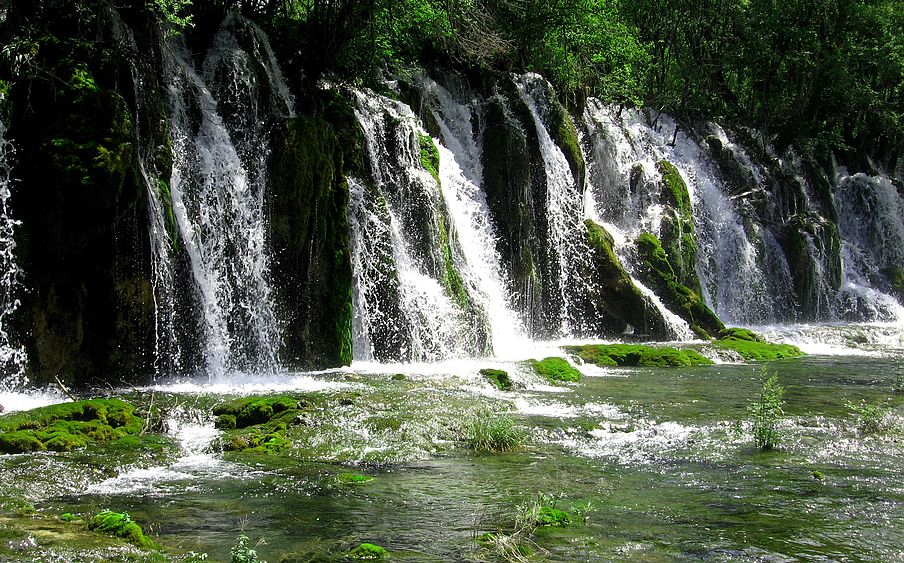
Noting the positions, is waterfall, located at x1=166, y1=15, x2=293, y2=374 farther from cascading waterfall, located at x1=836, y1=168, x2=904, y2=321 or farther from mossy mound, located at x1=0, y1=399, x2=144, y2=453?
cascading waterfall, located at x1=836, y1=168, x2=904, y2=321

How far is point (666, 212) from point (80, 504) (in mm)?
24913

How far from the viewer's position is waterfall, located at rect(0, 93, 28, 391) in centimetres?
1284

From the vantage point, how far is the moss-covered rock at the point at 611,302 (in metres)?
24.9

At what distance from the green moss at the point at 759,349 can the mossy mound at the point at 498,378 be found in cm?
990

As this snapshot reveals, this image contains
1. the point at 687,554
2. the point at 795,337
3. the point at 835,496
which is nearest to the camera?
the point at 687,554

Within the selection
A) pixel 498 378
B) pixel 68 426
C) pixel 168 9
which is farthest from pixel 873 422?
pixel 168 9

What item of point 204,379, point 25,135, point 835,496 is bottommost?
point 835,496

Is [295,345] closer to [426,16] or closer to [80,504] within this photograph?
[80,504]

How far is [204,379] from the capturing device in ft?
48.9

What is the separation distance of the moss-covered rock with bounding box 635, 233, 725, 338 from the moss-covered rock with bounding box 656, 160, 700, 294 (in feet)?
3.51

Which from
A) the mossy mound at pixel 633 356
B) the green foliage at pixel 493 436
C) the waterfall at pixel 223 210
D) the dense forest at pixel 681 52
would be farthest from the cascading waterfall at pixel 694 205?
the green foliage at pixel 493 436

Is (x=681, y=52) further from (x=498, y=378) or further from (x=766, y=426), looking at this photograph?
(x=766, y=426)

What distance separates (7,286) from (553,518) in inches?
388

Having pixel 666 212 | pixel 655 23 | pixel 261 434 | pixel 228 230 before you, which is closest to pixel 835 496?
pixel 261 434
